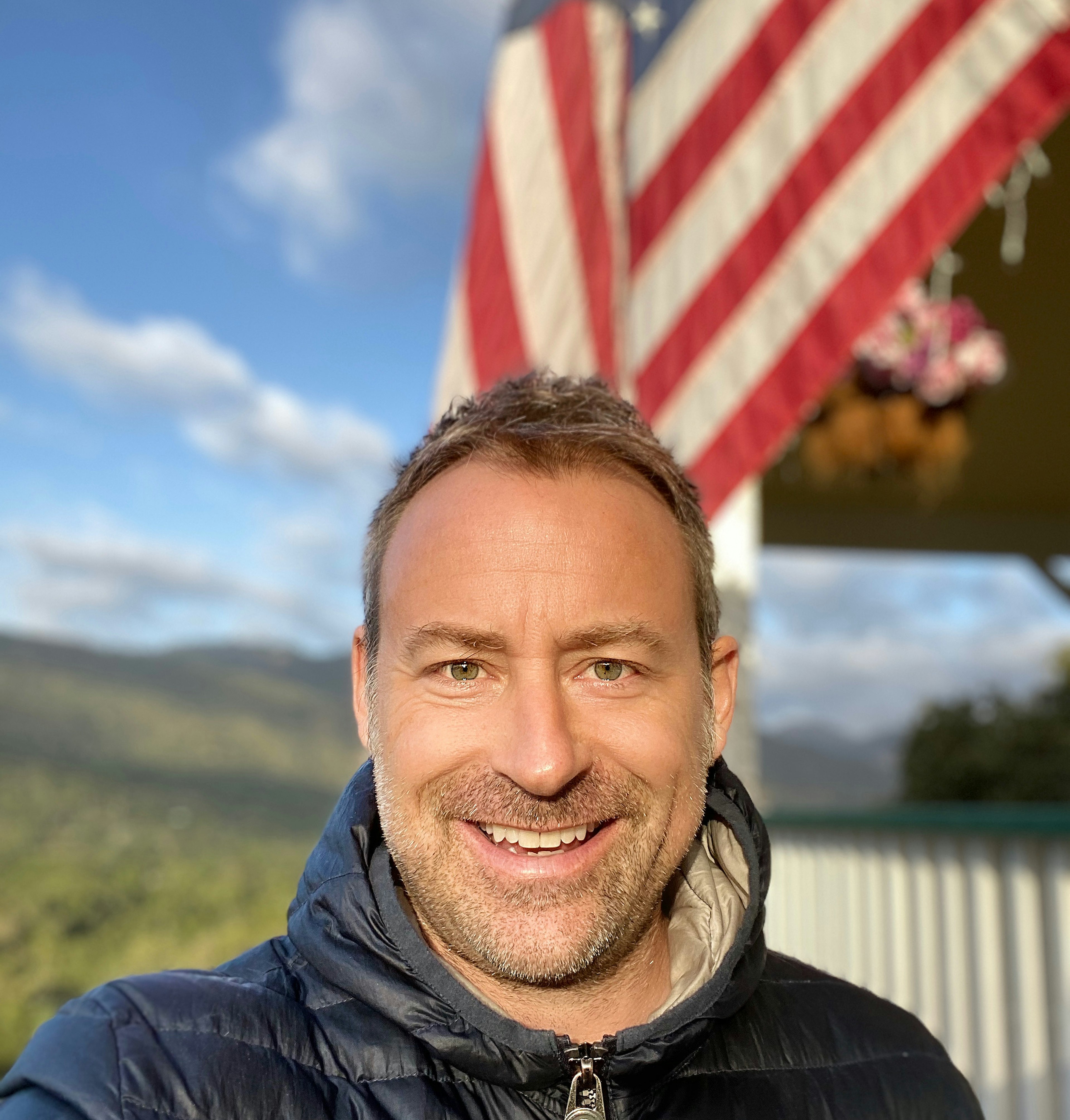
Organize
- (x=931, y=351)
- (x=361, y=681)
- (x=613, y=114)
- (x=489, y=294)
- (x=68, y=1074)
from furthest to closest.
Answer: (x=931, y=351), (x=489, y=294), (x=613, y=114), (x=361, y=681), (x=68, y=1074)

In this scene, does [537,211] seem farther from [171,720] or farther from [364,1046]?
[171,720]

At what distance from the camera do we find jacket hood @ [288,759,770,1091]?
1262mm

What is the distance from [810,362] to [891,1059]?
6.11ft

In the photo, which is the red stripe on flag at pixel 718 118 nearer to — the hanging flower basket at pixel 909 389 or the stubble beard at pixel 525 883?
the hanging flower basket at pixel 909 389

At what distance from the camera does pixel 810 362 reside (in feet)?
9.74

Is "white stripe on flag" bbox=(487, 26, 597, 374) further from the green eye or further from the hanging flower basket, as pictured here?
the green eye

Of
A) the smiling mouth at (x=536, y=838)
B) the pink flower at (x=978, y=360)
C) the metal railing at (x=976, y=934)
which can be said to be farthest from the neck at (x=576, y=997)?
the pink flower at (x=978, y=360)

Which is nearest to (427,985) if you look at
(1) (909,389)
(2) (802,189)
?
(2) (802,189)

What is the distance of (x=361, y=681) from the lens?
63.8 inches

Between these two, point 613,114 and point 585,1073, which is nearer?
point 585,1073

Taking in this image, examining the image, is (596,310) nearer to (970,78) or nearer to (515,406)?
(970,78)

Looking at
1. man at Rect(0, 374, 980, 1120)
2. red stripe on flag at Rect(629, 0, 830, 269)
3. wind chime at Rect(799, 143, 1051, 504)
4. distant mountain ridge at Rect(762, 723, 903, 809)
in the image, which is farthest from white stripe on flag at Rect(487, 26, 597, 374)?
distant mountain ridge at Rect(762, 723, 903, 809)

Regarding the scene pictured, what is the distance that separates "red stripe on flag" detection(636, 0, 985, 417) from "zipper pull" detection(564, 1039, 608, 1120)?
2173 mm

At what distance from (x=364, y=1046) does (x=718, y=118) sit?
270 cm
